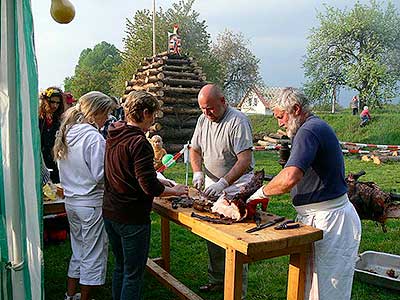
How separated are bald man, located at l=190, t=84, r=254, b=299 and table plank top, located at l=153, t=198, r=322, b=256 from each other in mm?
691

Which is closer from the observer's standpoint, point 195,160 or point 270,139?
point 195,160

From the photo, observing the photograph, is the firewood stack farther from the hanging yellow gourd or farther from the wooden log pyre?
the hanging yellow gourd

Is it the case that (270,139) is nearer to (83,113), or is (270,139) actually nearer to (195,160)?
(195,160)

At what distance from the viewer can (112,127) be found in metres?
2.94

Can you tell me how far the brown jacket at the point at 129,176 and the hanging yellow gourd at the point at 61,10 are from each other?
2.85 ft

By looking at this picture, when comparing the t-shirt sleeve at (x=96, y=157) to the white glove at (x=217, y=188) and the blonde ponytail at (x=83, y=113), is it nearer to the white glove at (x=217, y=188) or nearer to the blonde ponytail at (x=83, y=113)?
the blonde ponytail at (x=83, y=113)

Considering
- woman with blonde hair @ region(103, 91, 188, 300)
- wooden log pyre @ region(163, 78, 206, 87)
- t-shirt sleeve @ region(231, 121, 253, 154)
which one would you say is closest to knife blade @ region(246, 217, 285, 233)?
woman with blonde hair @ region(103, 91, 188, 300)

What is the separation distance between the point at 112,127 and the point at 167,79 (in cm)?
1160

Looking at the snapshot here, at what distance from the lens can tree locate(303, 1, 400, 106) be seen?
2734 cm

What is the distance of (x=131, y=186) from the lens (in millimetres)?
2809

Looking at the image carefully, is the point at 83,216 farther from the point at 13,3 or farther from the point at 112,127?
the point at 13,3

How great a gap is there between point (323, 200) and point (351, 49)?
28.9 metres

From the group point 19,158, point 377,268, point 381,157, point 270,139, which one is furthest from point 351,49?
point 19,158

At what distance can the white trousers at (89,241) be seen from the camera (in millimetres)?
3381
